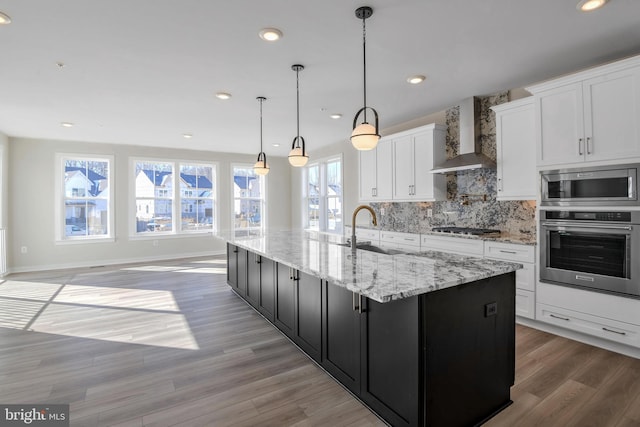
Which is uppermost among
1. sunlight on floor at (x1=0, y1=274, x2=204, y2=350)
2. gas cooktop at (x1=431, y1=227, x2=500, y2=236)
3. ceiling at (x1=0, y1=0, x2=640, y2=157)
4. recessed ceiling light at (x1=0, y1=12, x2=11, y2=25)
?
ceiling at (x1=0, y1=0, x2=640, y2=157)

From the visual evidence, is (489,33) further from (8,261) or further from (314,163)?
(8,261)

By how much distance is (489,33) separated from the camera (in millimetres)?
2543

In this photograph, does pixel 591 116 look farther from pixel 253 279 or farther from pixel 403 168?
pixel 253 279

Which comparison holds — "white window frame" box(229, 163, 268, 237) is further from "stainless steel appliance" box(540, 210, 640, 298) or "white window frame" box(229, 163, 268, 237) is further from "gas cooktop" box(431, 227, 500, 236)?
"stainless steel appliance" box(540, 210, 640, 298)

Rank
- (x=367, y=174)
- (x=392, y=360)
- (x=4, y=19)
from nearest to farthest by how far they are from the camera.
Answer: (x=392, y=360) → (x=4, y=19) → (x=367, y=174)

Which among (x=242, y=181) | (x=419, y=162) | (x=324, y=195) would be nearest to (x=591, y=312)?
(x=419, y=162)

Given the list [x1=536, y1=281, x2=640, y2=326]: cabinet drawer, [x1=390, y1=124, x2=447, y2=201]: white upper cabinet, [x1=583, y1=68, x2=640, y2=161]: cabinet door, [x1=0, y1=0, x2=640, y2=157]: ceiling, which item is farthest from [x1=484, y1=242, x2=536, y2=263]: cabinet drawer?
[x1=0, y1=0, x2=640, y2=157]: ceiling

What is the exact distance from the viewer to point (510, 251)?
131 inches

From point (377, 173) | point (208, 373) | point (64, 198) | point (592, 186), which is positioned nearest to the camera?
point (208, 373)

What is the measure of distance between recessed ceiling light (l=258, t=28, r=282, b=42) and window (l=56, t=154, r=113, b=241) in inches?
232

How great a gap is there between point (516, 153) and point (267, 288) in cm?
312

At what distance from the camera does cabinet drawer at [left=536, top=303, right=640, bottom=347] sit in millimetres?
2547

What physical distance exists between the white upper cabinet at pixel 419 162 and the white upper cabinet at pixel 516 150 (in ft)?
2.88

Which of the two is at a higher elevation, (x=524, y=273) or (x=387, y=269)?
(x=387, y=269)
